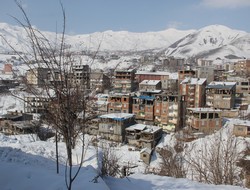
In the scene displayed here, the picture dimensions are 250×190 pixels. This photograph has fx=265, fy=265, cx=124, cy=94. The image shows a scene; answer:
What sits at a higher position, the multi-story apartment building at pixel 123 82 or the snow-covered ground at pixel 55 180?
the multi-story apartment building at pixel 123 82

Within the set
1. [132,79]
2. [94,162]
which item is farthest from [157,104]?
[94,162]

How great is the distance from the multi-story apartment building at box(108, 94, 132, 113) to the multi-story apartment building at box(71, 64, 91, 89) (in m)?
16.0

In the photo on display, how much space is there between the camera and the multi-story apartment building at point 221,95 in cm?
1784

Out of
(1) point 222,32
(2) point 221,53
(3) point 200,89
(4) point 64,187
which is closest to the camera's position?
(4) point 64,187

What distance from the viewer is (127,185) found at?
3004 millimetres

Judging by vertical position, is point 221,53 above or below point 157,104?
above

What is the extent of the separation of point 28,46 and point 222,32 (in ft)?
415

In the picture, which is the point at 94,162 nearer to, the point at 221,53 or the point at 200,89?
the point at 200,89

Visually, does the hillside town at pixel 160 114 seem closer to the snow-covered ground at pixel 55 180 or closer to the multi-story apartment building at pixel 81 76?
the snow-covered ground at pixel 55 180

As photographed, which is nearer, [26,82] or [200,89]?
[26,82]

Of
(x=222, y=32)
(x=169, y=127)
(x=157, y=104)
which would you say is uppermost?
(x=222, y=32)

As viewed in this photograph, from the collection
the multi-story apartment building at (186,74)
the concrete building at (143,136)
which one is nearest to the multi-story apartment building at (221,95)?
the multi-story apartment building at (186,74)

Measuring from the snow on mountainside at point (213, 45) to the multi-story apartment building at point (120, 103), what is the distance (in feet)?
184

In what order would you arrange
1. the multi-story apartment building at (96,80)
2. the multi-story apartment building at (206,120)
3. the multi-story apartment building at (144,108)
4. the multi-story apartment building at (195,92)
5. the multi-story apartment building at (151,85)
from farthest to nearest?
the multi-story apartment building at (151,85) → the multi-story apartment building at (195,92) → the multi-story apartment building at (144,108) → the multi-story apartment building at (206,120) → the multi-story apartment building at (96,80)
